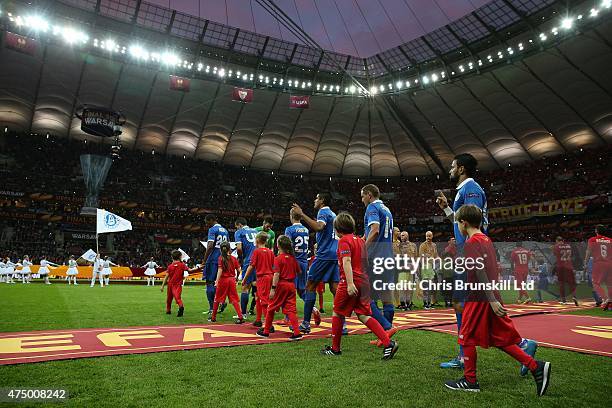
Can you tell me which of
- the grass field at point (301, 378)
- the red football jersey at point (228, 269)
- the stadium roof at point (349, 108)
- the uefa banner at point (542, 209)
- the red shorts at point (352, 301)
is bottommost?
the grass field at point (301, 378)

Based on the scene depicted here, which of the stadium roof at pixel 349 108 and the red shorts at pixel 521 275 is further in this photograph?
the stadium roof at pixel 349 108

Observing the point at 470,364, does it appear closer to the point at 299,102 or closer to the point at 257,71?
the point at 299,102

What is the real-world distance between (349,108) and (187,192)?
62.7ft

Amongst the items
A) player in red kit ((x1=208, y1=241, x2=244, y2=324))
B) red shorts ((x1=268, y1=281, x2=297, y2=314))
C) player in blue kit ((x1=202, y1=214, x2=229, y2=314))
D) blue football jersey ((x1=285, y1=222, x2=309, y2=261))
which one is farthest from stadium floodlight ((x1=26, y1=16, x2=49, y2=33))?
red shorts ((x1=268, y1=281, x2=297, y2=314))

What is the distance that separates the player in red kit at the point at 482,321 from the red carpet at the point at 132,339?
2.69 meters

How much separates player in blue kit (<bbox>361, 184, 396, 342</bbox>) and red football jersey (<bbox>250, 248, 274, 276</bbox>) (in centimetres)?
216

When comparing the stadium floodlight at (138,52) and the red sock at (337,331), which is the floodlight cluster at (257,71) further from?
the red sock at (337,331)

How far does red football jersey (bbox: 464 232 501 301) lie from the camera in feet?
11.6

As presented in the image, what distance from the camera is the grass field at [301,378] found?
10.3 feet

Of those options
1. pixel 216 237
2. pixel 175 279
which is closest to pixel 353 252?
pixel 216 237

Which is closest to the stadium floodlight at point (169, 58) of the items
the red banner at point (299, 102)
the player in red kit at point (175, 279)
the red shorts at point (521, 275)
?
the red banner at point (299, 102)

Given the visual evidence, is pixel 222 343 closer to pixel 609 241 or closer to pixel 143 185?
pixel 609 241

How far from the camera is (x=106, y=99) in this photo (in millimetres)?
32938

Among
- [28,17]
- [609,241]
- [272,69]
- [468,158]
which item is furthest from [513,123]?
[28,17]
